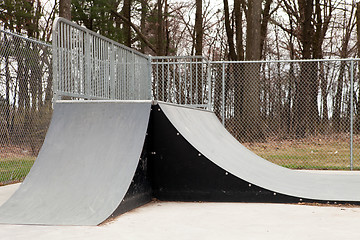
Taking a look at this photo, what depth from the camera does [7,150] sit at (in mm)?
8844

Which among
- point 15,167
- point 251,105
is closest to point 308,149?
point 251,105

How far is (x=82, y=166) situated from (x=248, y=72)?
1002cm

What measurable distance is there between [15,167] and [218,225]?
6325 mm

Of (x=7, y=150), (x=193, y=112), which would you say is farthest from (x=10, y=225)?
(x=7, y=150)

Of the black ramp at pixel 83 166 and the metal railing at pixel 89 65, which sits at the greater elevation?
the metal railing at pixel 89 65

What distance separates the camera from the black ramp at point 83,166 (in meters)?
4.55

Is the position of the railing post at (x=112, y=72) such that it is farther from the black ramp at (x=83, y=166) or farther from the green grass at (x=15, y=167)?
the green grass at (x=15, y=167)

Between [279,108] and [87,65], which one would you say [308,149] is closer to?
[279,108]

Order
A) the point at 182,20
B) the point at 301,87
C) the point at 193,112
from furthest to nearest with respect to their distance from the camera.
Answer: the point at 182,20 < the point at 301,87 < the point at 193,112

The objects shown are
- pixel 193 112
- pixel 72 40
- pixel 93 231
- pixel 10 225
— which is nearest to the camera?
pixel 93 231

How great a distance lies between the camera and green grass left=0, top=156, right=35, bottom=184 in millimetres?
8438

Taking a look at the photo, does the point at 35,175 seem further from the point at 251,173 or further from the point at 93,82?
the point at 251,173

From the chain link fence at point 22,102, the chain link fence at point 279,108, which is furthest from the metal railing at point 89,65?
the chain link fence at point 279,108

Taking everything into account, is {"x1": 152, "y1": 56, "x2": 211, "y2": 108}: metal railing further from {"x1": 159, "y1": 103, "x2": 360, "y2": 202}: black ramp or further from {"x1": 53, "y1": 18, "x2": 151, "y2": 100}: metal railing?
{"x1": 159, "y1": 103, "x2": 360, "y2": 202}: black ramp
